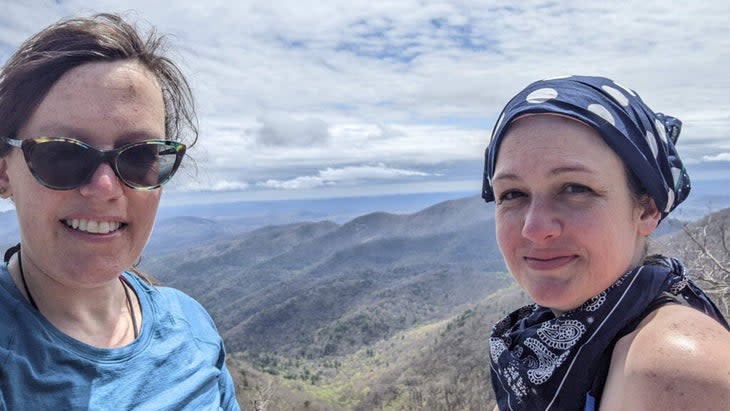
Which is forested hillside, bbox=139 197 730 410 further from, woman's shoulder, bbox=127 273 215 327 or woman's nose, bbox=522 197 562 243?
woman's shoulder, bbox=127 273 215 327

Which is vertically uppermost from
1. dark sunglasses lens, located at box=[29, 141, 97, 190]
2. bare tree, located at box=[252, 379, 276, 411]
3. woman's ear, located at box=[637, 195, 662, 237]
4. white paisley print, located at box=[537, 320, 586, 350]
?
dark sunglasses lens, located at box=[29, 141, 97, 190]

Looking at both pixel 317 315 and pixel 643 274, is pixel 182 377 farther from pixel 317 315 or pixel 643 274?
pixel 317 315

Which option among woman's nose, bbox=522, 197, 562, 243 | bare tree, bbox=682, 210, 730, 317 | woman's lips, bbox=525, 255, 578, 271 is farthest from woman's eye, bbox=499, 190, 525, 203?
bare tree, bbox=682, 210, 730, 317

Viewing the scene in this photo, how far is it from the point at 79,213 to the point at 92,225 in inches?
2.7

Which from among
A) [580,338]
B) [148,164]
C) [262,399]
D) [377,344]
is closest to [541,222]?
[580,338]

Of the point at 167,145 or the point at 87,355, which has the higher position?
the point at 167,145

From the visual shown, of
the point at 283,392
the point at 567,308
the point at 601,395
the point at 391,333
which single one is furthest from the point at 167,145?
the point at 391,333

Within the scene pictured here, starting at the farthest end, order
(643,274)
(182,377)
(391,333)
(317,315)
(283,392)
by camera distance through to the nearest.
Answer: (317,315) < (391,333) < (283,392) < (182,377) < (643,274)

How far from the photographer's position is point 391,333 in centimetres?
15138

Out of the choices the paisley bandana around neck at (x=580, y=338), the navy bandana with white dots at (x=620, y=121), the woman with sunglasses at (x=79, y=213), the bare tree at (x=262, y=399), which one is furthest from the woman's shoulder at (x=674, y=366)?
the bare tree at (x=262, y=399)

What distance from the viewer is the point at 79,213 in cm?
204

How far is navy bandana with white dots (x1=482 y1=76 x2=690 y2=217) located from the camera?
1.92m

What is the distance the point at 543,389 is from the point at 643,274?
0.59m

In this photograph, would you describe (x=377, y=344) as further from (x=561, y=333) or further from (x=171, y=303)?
(x=561, y=333)
